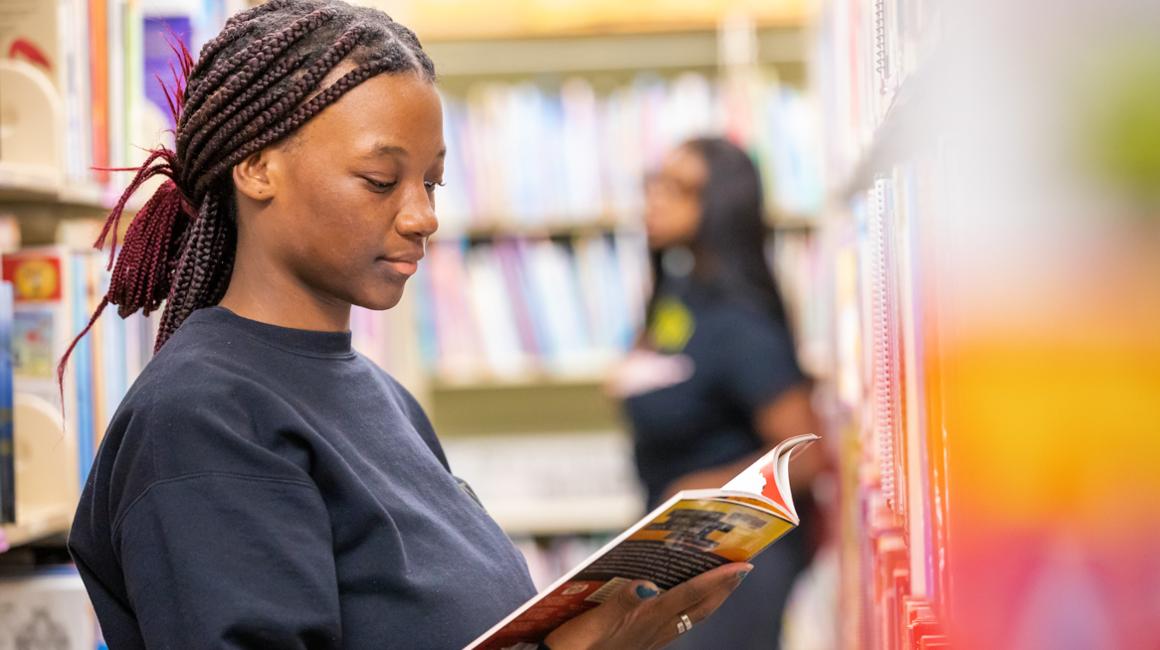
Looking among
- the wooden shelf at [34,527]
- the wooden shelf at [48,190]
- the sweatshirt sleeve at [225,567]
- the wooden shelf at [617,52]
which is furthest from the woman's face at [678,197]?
the sweatshirt sleeve at [225,567]

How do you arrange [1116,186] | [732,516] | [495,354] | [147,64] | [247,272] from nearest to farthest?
[1116,186], [732,516], [247,272], [147,64], [495,354]

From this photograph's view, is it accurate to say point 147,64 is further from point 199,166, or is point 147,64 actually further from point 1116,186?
point 1116,186

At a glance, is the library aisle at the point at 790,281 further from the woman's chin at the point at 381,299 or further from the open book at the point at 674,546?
the woman's chin at the point at 381,299

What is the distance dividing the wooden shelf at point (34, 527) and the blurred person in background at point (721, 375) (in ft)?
3.82

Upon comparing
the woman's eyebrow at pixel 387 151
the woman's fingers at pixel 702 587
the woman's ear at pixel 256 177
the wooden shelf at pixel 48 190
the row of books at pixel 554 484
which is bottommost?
the row of books at pixel 554 484

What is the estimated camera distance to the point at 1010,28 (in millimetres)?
685

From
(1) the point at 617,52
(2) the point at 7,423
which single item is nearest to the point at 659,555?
(2) the point at 7,423

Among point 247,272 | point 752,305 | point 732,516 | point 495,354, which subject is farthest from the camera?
point 495,354

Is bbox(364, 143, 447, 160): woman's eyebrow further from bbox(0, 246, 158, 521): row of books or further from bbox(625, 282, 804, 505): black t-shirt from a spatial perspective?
bbox(625, 282, 804, 505): black t-shirt

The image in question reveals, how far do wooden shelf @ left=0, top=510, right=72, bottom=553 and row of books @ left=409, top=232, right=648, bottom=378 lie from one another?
1588 mm

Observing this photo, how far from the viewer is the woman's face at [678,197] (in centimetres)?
270

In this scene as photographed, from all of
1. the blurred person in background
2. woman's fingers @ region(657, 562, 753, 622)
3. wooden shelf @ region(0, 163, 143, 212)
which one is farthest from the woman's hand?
the blurred person in background

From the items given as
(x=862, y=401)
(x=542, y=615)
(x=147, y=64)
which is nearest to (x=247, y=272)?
(x=542, y=615)

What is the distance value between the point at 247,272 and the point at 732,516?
42cm
